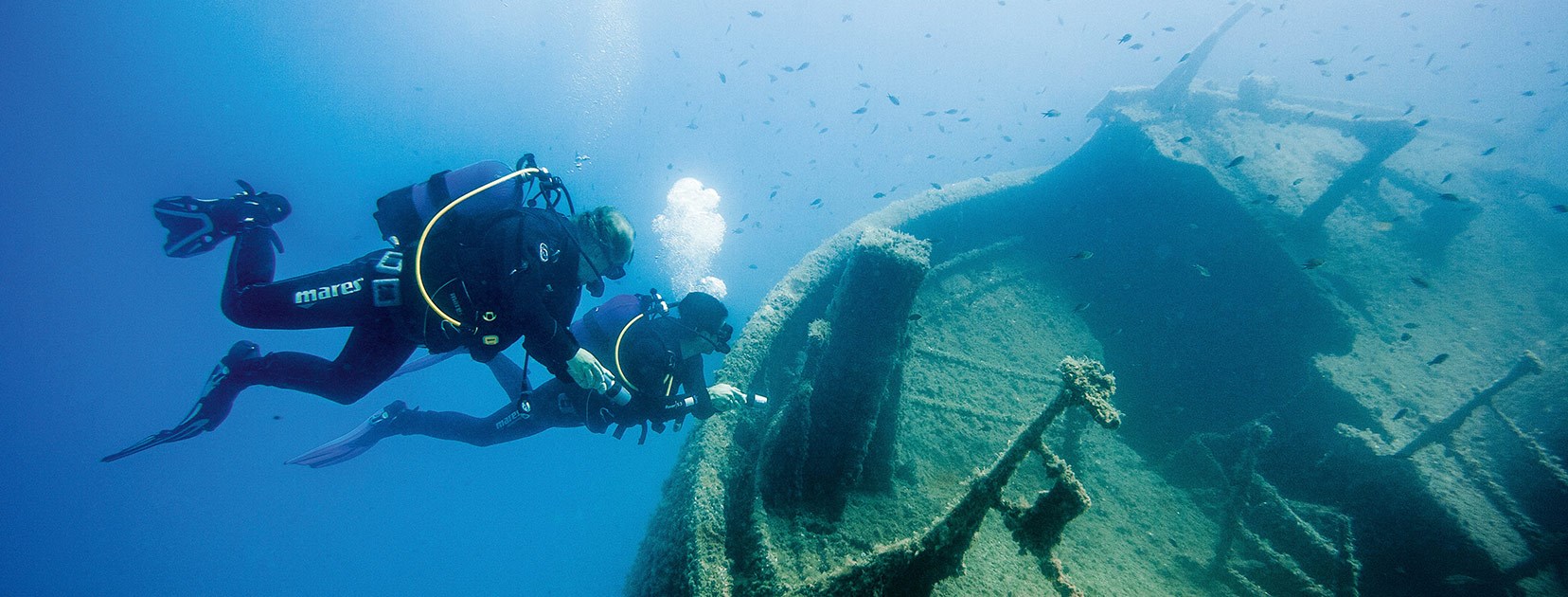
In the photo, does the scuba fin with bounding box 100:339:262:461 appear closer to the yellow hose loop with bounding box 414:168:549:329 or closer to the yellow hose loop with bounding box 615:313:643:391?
the yellow hose loop with bounding box 414:168:549:329

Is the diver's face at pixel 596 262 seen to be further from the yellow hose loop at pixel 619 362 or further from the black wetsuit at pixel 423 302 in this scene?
the yellow hose loop at pixel 619 362

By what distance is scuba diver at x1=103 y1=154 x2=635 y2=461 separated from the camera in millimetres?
3221

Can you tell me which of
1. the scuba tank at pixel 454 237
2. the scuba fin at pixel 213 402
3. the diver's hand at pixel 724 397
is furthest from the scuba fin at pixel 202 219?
the diver's hand at pixel 724 397

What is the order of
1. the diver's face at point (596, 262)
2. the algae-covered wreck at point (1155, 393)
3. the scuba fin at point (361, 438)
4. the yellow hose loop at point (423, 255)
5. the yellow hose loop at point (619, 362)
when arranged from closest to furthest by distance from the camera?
the yellow hose loop at point (423, 255)
the algae-covered wreck at point (1155, 393)
the diver's face at point (596, 262)
the yellow hose loop at point (619, 362)
the scuba fin at point (361, 438)

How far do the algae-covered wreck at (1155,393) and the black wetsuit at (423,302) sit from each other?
1.51 m

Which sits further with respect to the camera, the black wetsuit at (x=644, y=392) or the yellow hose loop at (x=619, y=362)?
the yellow hose loop at (x=619, y=362)

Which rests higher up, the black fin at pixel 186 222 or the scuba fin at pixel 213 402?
the black fin at pixel 186 222

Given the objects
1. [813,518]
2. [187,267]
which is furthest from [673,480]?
[187,267]

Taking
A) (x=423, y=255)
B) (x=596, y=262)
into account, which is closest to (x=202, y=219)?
(x=423, y=255)

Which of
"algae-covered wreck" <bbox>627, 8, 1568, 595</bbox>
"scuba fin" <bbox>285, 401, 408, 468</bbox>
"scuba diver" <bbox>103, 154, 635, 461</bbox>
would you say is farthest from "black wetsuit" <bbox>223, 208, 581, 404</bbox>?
"scuba fin" <bbox>285, 401, 408, 468</bbox>

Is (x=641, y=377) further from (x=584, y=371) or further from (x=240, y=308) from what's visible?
(x=240, y=308)

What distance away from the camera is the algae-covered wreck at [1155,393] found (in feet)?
10.7

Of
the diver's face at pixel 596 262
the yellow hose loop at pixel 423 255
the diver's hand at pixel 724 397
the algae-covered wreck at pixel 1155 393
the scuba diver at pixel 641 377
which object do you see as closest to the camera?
the yellow hose loop at pixel 423 255

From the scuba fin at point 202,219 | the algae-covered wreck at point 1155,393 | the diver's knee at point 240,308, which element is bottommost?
the algae-covered wreck at point 1155,393
